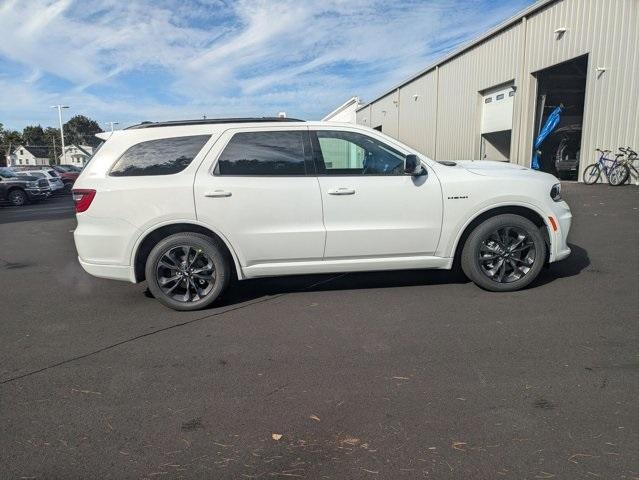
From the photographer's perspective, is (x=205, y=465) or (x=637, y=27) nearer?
(x=205, y=465)

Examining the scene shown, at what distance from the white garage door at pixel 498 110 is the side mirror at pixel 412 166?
14067mm

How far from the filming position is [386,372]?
11.4ft

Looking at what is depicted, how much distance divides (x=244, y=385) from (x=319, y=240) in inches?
76.6

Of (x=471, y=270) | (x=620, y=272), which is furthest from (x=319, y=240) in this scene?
(x=620, y=272)

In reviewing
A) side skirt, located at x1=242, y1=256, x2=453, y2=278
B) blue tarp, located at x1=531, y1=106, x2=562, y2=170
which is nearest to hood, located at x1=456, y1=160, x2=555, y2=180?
side skirt, located at x1=242, y1=256, x2=453, y2=278

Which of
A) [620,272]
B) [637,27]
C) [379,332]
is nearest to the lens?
[379,332]

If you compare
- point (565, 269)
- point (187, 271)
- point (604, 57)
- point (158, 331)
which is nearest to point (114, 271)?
point (187, 271)

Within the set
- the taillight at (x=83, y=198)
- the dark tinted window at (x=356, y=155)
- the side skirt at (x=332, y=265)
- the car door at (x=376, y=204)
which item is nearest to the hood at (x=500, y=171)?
the car door at (x=376, y=204)

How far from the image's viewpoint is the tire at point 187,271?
4871 millimetres

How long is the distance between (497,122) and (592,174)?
248 inches

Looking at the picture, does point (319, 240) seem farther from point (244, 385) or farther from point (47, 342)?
point (47, 342)

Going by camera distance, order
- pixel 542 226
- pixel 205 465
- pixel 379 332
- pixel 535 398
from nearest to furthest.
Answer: pixel 205 465 < pixel 535 398 < pixel 379 332 < pixel 542 226

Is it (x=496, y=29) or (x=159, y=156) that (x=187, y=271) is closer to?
(x=159, y=156)

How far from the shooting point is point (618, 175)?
40.1ft
